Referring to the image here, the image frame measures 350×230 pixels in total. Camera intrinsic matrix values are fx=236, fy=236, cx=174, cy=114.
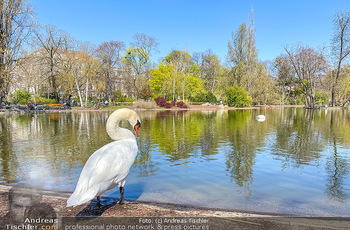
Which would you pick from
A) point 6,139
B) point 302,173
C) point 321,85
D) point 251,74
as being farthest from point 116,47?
point 321,85

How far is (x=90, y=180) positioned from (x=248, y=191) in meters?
4.02

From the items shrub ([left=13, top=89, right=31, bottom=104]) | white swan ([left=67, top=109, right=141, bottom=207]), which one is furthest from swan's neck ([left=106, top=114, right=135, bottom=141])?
shrub ([left=13, top=89, right=31, bottom=104])

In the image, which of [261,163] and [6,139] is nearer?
[261,163]

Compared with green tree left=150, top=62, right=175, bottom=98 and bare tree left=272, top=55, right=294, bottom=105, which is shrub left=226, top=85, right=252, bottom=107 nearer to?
green tree left=150, top=62, right=175, bottom=98

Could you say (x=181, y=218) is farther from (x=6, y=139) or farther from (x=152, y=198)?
(x=6, y=139)

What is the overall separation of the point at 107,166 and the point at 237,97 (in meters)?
55.8

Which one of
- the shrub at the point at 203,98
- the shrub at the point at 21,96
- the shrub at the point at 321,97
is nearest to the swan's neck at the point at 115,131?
the shrub at the point at 21,96

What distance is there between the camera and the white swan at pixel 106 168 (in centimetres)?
335

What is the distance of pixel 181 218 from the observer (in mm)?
3686

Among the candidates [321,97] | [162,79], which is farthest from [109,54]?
[321,97]

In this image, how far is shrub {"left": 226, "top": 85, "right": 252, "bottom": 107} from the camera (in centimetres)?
5688

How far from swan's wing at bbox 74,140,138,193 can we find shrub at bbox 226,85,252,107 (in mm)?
54858

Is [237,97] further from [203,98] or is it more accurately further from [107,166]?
[107,166]

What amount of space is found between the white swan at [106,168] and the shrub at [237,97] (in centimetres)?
5443
